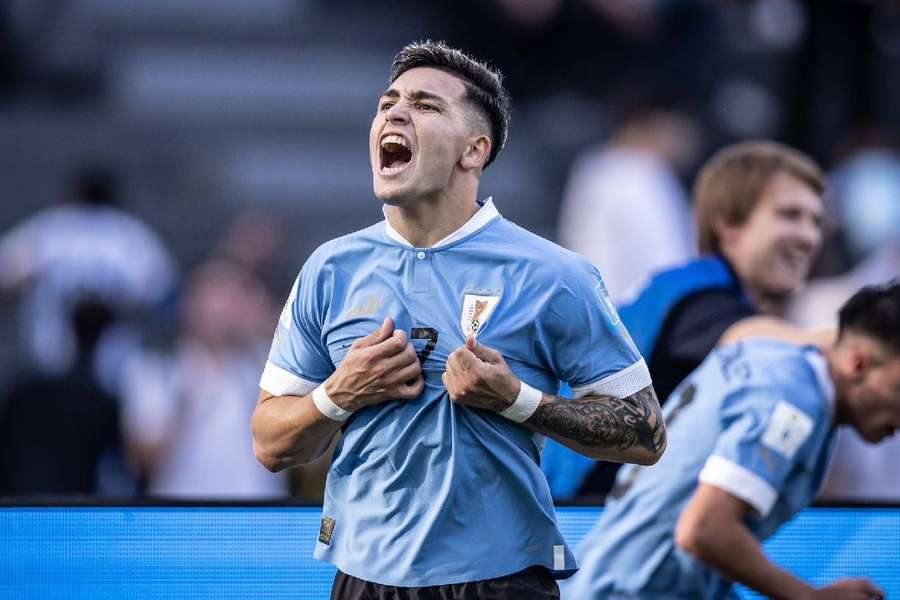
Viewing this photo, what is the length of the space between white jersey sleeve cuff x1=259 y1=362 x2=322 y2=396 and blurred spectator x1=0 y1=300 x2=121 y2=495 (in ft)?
15.4

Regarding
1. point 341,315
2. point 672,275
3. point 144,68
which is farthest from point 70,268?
point 341,315

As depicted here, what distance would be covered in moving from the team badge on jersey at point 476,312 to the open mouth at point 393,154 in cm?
29

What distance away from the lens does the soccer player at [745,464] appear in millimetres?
3490

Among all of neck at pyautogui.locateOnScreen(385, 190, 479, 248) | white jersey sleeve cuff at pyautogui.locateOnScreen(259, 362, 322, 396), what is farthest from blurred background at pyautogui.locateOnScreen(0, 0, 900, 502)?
neck at pyautogui.locateOnScreen(385, 190, 479, 248)

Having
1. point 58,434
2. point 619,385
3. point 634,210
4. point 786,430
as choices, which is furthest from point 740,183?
point 58,434

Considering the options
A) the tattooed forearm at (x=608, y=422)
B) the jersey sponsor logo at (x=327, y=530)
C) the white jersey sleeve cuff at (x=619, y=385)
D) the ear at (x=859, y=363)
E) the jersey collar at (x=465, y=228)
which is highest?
the jersey collar at (x=465, y=228)

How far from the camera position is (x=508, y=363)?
118 inches

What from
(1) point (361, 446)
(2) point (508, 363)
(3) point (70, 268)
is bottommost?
(3) point (70, 268)

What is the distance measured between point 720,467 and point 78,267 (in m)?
5.74

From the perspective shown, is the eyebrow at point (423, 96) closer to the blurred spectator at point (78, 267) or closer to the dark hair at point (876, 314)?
the dark hair at point (876, 314)

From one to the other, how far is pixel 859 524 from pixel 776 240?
48.3 inches

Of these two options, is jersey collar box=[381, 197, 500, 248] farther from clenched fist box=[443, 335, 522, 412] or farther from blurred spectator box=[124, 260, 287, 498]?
blurred spectator box=[124, 260, 287, 498]

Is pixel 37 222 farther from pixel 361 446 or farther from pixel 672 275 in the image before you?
pixel 361 446

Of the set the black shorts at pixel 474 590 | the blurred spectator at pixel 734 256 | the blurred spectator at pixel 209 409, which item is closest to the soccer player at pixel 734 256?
the blurred spectator at pixel 734 256
